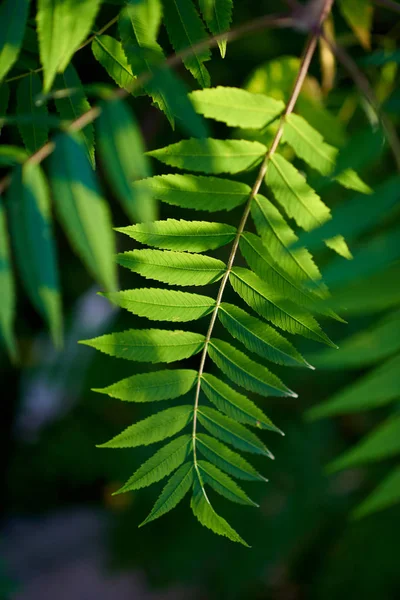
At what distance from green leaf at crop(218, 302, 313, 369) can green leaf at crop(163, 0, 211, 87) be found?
12.5 inches

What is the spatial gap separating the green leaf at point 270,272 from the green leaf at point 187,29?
0.75 feet

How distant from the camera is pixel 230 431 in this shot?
76 centimetres

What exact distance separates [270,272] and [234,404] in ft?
0.60

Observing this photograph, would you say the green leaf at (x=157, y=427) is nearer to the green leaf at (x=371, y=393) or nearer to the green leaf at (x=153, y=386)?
the green leaf at (x=153, y=386)

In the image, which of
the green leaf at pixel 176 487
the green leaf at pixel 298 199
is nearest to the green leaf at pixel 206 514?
the green leaf at pixel 176 487

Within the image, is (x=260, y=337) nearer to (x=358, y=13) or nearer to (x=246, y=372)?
(x=246, y=372)

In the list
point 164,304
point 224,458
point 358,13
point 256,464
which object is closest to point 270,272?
point 164,304

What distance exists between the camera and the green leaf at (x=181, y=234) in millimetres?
718

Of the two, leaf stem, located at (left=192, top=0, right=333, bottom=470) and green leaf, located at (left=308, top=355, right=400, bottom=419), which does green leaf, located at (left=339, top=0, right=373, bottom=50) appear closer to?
leaf stem, located at (left=192, top=0, right=333, bottom=470)

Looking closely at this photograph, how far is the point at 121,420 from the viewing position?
11.9 feet

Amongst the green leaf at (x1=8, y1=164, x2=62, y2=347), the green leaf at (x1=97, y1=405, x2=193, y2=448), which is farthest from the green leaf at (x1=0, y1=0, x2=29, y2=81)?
the green leaf at (x1=97, y1=405, x2=193, y2=448)

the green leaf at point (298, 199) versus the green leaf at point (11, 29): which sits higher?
the green leaf at point (11, 29)

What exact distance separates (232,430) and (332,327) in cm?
151

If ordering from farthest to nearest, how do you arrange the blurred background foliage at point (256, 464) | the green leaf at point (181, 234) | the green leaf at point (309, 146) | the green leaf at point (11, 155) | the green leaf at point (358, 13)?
1. the blurred background foliage at point (256, 464)
2. the green leaf at point (358, 13)
3. the green leaf at point (309, 146)
4. the green leaf at point (181, 234)
5. the green leaf at point (11, 155)
